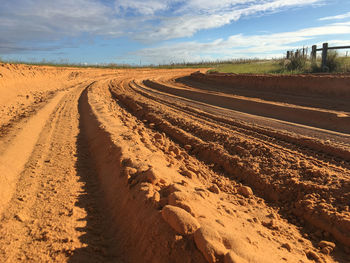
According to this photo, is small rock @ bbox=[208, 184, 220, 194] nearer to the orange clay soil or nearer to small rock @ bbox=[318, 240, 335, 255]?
the orange clay soil

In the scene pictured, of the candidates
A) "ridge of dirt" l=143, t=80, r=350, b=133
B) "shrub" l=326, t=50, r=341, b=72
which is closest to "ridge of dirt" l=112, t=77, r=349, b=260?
"ridge of dirt" l=143, t=80, r=350, b=133

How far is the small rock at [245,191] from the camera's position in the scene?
3.98 m

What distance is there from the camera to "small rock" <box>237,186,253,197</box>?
3975mm

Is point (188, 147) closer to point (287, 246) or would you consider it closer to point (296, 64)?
point (287, 246)

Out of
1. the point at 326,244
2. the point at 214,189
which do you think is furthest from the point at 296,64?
the point at 326,244

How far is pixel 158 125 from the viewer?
768cm

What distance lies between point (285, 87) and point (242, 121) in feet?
20.1

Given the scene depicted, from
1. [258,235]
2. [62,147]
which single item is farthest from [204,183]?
[62,147]

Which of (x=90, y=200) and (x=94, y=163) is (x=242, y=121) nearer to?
(x=94, y=163)

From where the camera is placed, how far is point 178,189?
304 cm

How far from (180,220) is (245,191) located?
1847 millimetres

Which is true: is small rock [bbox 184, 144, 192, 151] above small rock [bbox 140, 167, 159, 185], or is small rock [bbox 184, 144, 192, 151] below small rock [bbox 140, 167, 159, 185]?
below

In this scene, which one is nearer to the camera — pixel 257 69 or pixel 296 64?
pixel 296 64

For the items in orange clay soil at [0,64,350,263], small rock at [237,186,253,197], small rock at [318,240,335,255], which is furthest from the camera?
small rock at [237,186,253,197]
